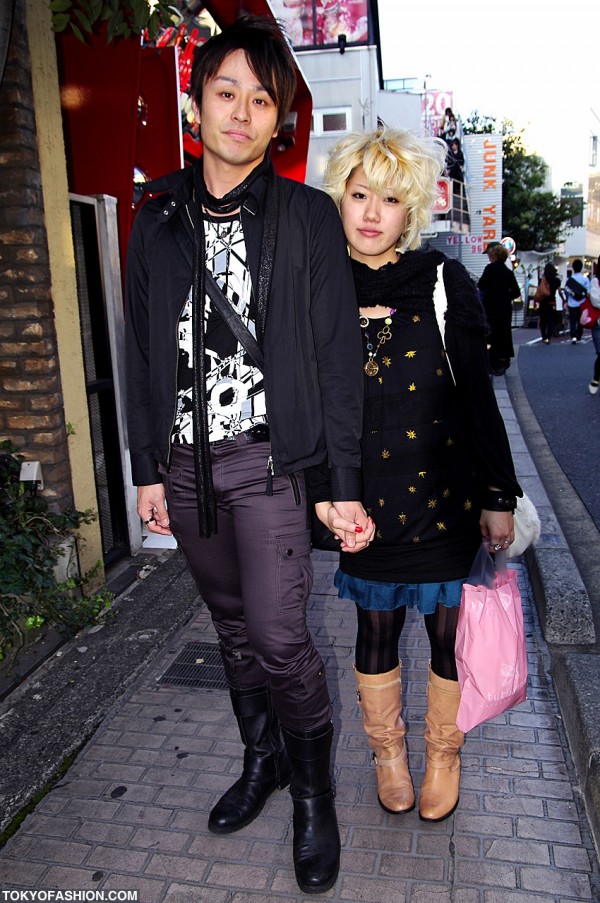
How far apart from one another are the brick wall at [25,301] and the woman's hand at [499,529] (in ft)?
7.70

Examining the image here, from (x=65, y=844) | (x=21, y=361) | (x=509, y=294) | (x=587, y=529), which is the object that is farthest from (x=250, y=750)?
(x=509, y=294)

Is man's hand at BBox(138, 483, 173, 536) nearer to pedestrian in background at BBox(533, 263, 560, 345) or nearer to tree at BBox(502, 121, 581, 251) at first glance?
pedestrian in background at BBox(533, 263, 560, 345)

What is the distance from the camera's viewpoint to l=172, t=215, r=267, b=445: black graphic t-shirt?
206 cm

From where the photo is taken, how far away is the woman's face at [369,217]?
2160mm

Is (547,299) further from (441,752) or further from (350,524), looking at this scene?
(350,524)

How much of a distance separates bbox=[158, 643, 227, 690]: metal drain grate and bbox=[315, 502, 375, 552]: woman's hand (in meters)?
1.57

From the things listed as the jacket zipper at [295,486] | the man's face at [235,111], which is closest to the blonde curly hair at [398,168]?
the man's face at [235,111]

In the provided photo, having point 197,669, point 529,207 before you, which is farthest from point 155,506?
point 529,207

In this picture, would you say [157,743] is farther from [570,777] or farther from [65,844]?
[570,777]

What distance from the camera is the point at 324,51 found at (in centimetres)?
1802

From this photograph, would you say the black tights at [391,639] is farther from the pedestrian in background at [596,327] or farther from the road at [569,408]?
the pedestrian in background at [596,327]

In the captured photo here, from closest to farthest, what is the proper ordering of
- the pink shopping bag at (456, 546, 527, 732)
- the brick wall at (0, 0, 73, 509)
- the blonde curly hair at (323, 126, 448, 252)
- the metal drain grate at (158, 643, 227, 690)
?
the blonde curly hair at (323, 126, 448, 252) < the pink shopping bag at (456, 546, 527, 732) < the metal drain grate at (158, 643, 227, 690) < the brick wall at (0, 0, 73, 509)

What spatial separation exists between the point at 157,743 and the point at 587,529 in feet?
10.4

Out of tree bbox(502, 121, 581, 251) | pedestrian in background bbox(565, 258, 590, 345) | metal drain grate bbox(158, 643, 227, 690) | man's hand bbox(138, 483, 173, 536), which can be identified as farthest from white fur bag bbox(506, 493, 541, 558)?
tree bbox(502, 121, 581, 251)
